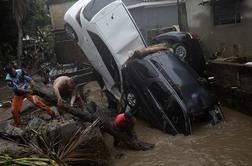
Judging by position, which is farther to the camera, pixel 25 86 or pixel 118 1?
pixel 118 1

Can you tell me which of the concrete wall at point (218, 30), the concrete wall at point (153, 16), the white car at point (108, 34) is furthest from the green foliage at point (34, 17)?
the white car at point (108, 34)

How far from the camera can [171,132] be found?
790 centimetres

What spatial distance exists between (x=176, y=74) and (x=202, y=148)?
196cm

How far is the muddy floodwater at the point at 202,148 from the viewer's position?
→ 670 centimetres

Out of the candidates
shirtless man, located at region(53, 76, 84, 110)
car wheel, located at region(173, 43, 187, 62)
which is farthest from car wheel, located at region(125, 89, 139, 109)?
car wheel, located at region(173, 43, 187, 62)

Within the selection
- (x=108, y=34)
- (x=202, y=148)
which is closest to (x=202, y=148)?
(x=202, y=148)

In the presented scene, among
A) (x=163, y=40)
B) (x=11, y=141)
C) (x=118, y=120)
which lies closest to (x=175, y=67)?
(x=118, y=120)

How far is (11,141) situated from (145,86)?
3268 mm

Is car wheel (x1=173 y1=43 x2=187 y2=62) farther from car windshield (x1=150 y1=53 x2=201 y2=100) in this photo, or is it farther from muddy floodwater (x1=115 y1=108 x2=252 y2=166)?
muddy floodwater (x1=115 y1=108 x2=252 y2=166)

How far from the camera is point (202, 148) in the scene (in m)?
7.19

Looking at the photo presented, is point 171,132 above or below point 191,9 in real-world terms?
below

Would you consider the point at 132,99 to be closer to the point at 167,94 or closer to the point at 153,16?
the point at 167,94

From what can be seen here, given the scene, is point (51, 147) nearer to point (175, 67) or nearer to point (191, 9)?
point (175, 67)

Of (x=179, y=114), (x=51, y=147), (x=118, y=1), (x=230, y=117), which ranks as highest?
(x=118, y=1)
